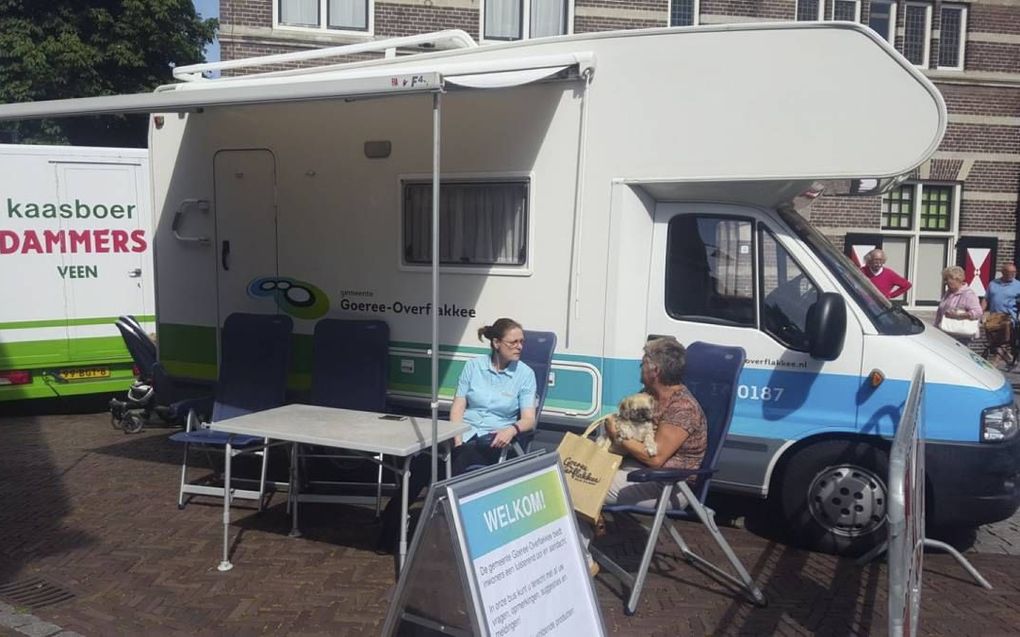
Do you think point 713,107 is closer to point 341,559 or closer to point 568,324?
point 568,324

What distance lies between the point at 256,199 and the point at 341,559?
267 centimetres

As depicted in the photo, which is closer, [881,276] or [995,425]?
[995,425]

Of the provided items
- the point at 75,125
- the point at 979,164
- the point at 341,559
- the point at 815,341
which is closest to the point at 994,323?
the point at 979,164

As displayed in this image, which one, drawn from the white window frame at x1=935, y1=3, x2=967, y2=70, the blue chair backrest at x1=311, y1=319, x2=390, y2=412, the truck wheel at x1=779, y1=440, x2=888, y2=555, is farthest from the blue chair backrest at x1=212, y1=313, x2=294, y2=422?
the white window frame at x1=935, y1=3, x2=967, y2=70

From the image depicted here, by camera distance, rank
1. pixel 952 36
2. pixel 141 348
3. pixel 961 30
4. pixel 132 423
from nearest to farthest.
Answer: pixel 141 348 → pixel 132 423 → pixel 961 30 → pixel 952 36

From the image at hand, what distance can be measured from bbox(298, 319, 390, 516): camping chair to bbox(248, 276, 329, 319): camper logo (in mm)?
170

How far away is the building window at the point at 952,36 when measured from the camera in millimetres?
14422

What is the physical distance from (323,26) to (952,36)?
10415mm

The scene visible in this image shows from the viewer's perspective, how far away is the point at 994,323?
1190 cm

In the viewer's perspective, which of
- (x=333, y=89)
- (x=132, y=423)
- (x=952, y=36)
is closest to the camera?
(x=333, y=89)

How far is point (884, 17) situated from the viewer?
569 inches

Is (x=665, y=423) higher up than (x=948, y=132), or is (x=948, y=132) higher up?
(x=948, y=132)

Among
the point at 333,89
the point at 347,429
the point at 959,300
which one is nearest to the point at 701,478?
the point at 347,429

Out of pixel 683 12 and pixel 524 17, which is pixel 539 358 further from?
pixel 683 12
